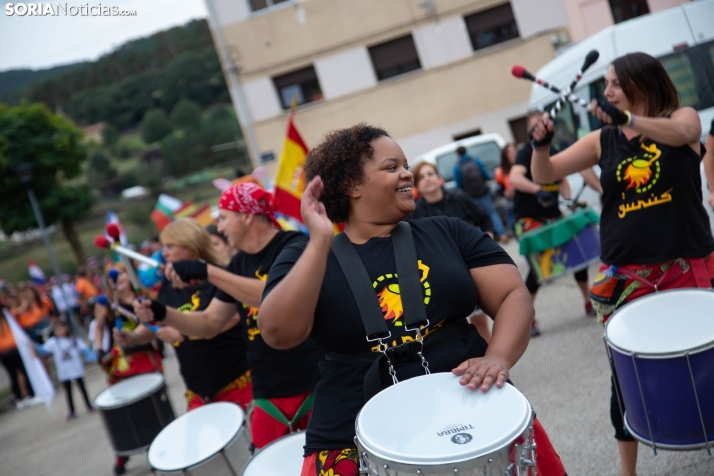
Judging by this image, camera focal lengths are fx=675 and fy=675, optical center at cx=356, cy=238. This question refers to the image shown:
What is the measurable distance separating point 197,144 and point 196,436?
55.7 m

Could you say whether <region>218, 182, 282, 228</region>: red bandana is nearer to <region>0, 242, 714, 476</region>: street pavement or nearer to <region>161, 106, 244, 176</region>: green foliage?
<region>0, 242, 714, 476</region>: street pavement

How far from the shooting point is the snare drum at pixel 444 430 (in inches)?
65.2

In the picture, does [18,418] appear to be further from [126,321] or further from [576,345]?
[576,345]

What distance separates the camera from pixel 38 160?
26.0 m

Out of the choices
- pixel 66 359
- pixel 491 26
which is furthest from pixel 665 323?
pixel 491 26

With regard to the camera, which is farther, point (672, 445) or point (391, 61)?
point (391, 61)

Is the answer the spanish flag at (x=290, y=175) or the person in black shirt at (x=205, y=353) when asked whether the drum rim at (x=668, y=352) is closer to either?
the person in black shirt at (x=205, y=353)

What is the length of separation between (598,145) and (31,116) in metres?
27.0

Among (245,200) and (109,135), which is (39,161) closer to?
(245,200)

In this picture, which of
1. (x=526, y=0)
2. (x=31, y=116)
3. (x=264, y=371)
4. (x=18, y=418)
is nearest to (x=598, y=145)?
(x=264, y=371)

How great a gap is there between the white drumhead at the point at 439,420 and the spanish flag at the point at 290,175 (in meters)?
5.61

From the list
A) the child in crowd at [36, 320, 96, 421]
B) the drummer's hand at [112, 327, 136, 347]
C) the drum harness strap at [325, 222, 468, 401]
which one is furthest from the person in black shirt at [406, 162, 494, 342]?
the child in crowd at [36, 320, 96, 421]

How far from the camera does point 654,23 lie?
7.05m

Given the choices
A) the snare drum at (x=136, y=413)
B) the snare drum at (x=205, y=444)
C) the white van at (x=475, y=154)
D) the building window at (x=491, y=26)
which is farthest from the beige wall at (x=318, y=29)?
the snare drum at (x=205, y=444)
